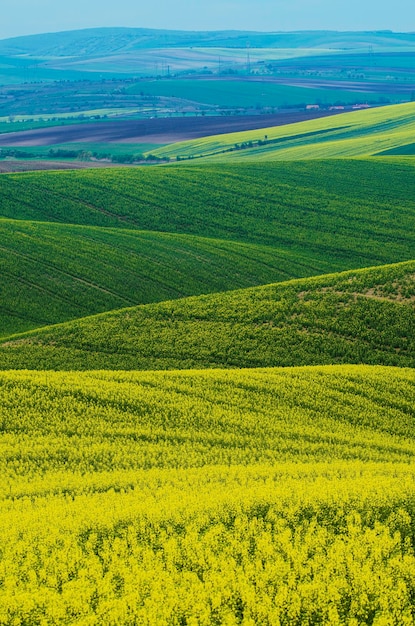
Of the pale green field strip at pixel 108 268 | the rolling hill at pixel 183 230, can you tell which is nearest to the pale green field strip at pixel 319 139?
the rolling hill at pixel 183 230

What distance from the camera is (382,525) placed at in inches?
931

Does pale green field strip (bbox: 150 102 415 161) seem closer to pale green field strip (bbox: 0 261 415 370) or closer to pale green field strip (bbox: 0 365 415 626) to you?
pale green field strip (bbox: 0 261 415 370)

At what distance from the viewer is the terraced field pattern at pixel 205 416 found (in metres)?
20.6

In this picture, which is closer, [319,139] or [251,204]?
[251,204]

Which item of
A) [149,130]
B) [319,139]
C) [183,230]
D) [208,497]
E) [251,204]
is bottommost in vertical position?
[208,497]

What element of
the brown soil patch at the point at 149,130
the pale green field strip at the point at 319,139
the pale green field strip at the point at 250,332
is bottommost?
the pale green field strip at the point at 250,332

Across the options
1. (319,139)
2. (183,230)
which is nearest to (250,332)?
(183,230)

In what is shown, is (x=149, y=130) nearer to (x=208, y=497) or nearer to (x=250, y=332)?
(x=250, y=332)

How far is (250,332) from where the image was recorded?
170 ft

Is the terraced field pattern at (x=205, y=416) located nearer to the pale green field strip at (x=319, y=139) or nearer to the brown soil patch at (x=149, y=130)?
the pale green field strip at (x=319, y=139)

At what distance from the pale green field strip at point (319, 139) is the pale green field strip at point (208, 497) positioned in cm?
8963

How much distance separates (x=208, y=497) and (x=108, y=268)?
44799mm

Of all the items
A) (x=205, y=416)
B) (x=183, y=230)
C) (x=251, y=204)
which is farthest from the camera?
(x=251, y=204)

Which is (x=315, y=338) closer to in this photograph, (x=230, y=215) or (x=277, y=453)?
(x=277, y=453)
